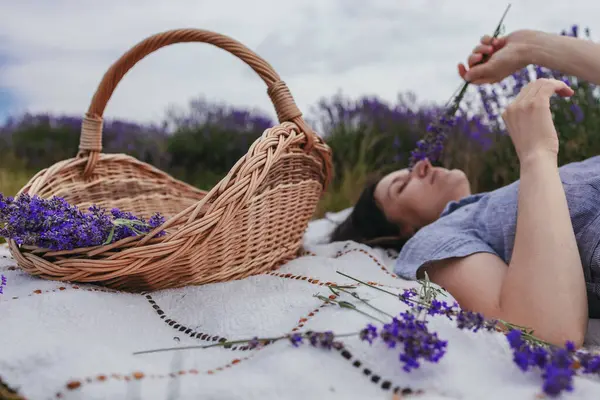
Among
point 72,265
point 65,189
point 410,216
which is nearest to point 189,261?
point 72,265

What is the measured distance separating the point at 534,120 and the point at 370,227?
82cm

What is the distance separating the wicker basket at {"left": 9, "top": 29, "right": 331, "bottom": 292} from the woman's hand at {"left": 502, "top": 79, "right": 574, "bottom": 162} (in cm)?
47

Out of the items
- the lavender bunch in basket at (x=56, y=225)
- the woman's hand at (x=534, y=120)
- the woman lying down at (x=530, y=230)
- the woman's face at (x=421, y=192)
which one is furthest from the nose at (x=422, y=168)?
the lavender bunch in basket at (x=56, y=225)

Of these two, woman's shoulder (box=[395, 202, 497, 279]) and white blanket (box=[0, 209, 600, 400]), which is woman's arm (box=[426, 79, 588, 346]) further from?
white blanket (box=[0, 209, 600, 400])

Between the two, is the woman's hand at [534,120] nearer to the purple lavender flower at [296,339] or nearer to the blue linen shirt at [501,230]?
the blue linen shirt at [501,230]

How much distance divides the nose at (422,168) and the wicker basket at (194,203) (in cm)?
33

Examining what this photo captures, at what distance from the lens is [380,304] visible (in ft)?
2.94

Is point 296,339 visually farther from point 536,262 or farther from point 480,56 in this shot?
point 480,56

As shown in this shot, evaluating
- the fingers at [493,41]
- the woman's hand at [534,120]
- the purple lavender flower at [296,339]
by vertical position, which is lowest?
the purple lavender flower at [296,339]

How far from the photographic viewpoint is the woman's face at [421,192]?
5.70ft

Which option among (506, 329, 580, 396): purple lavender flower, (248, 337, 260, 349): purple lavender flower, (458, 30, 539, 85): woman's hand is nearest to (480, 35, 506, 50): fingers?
(458, 30, 539, 85): woman's hand

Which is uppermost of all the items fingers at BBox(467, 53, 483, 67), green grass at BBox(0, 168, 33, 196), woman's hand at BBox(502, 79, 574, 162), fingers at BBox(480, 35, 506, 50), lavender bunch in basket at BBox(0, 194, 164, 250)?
fingers at BBox(480, 35, 506, 50)

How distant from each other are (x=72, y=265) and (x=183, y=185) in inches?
31.2

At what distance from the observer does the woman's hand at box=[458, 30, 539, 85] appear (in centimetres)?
150
